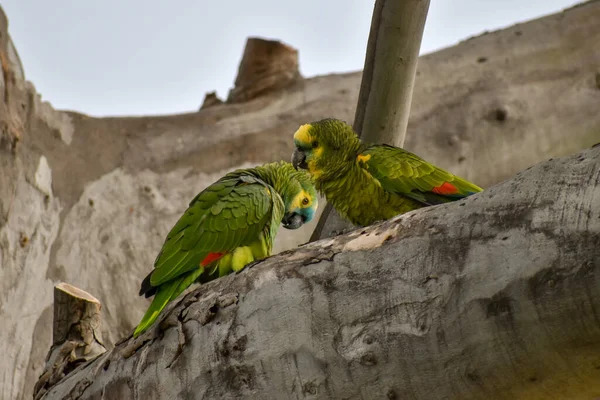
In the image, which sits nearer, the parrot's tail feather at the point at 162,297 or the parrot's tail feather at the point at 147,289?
the parrot's tail feather at the point at 162,297

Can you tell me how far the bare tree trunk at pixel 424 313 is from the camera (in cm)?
143

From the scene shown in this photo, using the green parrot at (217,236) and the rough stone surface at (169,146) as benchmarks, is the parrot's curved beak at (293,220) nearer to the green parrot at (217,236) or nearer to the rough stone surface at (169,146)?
the green parrot at (217,236)

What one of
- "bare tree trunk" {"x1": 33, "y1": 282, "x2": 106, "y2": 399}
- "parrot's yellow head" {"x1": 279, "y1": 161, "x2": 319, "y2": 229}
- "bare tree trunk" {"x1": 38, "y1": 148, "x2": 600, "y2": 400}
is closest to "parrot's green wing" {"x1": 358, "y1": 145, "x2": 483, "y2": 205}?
"parrot's yellow head" {"x1": 279, "y1": 161, "x2": 319, "y2": 229}

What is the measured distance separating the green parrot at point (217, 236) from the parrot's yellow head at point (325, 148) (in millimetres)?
192

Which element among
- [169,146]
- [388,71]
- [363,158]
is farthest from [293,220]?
[169,146]

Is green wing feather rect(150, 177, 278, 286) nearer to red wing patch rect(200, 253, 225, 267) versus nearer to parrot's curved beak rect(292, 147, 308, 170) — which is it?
red wing patch rect(200, 253, 225, 267)

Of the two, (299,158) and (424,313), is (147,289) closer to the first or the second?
(299,158)

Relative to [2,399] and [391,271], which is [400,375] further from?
[2,399]

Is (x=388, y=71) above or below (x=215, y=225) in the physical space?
above

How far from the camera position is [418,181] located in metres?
2.64

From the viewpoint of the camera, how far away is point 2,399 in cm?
394

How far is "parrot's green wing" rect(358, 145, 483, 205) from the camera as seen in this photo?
2635mm

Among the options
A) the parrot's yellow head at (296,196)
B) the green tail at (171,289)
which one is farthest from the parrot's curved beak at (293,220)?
the green tail at (171,289)

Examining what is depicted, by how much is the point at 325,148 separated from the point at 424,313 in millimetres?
1392
